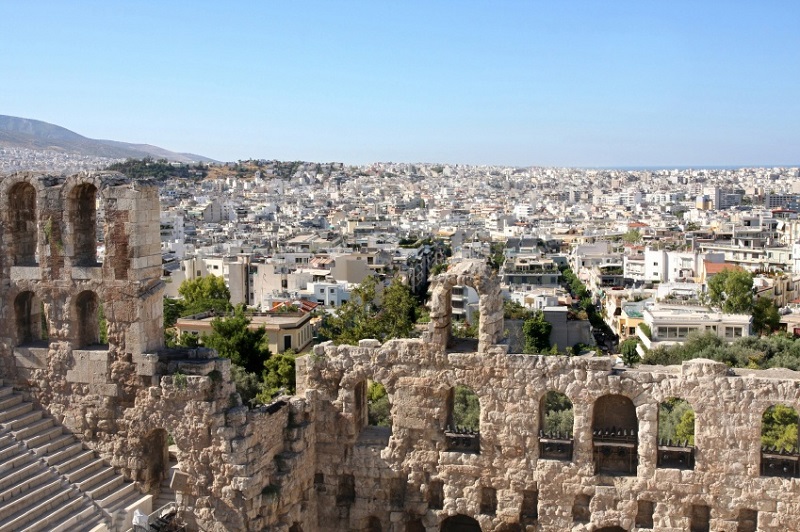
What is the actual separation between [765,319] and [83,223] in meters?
51.8

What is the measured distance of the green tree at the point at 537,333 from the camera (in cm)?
5347

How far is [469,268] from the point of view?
58.5ft

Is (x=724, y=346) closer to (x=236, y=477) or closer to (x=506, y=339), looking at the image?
(x=506, y=339)

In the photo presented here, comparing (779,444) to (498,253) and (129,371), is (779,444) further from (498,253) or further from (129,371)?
(498,253)

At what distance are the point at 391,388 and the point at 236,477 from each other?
3.61m

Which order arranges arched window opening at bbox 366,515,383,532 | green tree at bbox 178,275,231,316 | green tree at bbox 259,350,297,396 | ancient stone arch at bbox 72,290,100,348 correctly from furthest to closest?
1. green tree at bbox 178,275,231,316
2. green tree at bbox 259,350,297,396
3. arched window opening at bbox 366,515,383,532
4. ancient stone arch at bbox 72,290,100,348

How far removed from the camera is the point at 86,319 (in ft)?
60.6

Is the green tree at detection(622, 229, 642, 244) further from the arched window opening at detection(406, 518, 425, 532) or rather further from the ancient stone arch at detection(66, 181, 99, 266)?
the ancient stone arch at detection(66, 181, 99, 266)

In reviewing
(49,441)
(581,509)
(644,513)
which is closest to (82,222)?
(49,441)

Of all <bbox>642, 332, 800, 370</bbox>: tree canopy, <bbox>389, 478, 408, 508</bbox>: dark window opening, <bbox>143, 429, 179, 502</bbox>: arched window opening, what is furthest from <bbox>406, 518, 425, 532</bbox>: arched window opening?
<bbox>642, 332, 800, 370</bbox>: tree canopy

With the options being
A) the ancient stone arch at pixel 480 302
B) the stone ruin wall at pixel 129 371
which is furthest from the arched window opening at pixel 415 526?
the ancient stone arch at pixel 480 302

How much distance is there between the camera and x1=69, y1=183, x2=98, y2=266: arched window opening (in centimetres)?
1789

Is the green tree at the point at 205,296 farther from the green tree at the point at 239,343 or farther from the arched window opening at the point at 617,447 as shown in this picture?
the arched window opening at the point at 617,447

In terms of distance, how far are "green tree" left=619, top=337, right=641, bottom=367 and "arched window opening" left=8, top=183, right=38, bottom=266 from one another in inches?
1633
